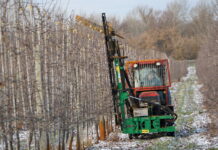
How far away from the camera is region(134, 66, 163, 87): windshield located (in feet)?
48.1

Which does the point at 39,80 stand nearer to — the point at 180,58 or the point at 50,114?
the point at 50,114

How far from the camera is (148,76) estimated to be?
14.7 metres

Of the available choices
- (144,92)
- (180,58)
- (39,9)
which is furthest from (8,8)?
(180,58)

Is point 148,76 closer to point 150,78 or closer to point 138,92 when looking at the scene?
point 150,78

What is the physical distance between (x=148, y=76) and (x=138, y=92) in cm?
66

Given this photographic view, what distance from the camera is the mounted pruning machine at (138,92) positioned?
42.6ft

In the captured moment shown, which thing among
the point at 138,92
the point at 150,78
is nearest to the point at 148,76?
the point at 150,78

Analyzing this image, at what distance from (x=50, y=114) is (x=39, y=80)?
0.87 m

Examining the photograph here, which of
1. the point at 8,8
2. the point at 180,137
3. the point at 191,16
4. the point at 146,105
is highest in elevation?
the point at 191,16

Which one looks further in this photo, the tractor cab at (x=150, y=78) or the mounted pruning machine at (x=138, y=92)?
the tractor cab at (x=150, y=78)

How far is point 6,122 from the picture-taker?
790 cm

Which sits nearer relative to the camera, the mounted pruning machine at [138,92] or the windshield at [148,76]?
the mounted pruning machine at [138,92]

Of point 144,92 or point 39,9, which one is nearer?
point 39,9

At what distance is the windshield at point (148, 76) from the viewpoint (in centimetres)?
1465
